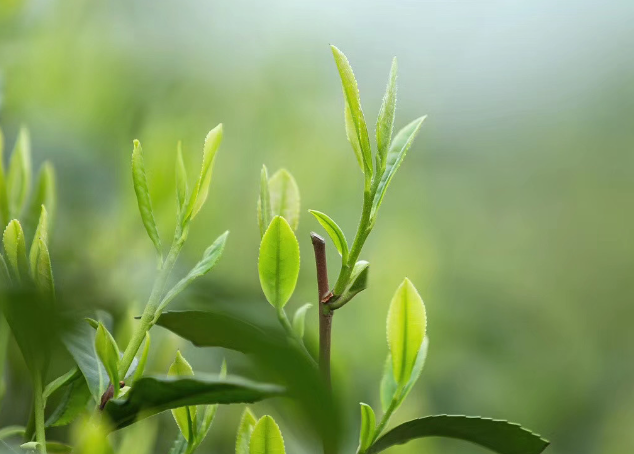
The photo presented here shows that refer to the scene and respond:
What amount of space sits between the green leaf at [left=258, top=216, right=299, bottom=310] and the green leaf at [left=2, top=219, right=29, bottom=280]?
89 millimetres

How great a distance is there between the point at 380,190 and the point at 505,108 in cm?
200

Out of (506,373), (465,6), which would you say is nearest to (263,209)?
(506,373)

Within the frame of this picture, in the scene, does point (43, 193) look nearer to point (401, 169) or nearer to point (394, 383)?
point (394, 383)

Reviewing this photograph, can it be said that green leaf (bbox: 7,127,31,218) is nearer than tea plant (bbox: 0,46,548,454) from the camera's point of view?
No

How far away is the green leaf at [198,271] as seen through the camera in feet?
0.84

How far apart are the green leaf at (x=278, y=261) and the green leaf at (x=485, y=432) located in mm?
70

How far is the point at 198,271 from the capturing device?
0.27m

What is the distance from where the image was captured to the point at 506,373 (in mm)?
1002

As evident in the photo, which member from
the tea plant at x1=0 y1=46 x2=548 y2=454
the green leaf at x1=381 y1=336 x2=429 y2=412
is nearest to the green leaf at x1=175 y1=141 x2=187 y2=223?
the tea plant at x1=0 y1=46 x2=548 y2=454

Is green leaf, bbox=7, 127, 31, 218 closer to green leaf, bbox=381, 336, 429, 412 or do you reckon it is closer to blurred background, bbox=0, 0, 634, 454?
blurred background, bbox=0, 0, 634, 454

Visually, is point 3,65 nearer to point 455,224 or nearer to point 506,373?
point 506,373

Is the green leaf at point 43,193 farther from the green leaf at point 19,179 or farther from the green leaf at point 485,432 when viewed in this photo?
the green leaf at point 485,432

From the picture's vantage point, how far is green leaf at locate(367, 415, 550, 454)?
24 centimetres

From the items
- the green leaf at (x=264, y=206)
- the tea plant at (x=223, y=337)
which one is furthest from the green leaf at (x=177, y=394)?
the green leaf at (x=264, y=206)
